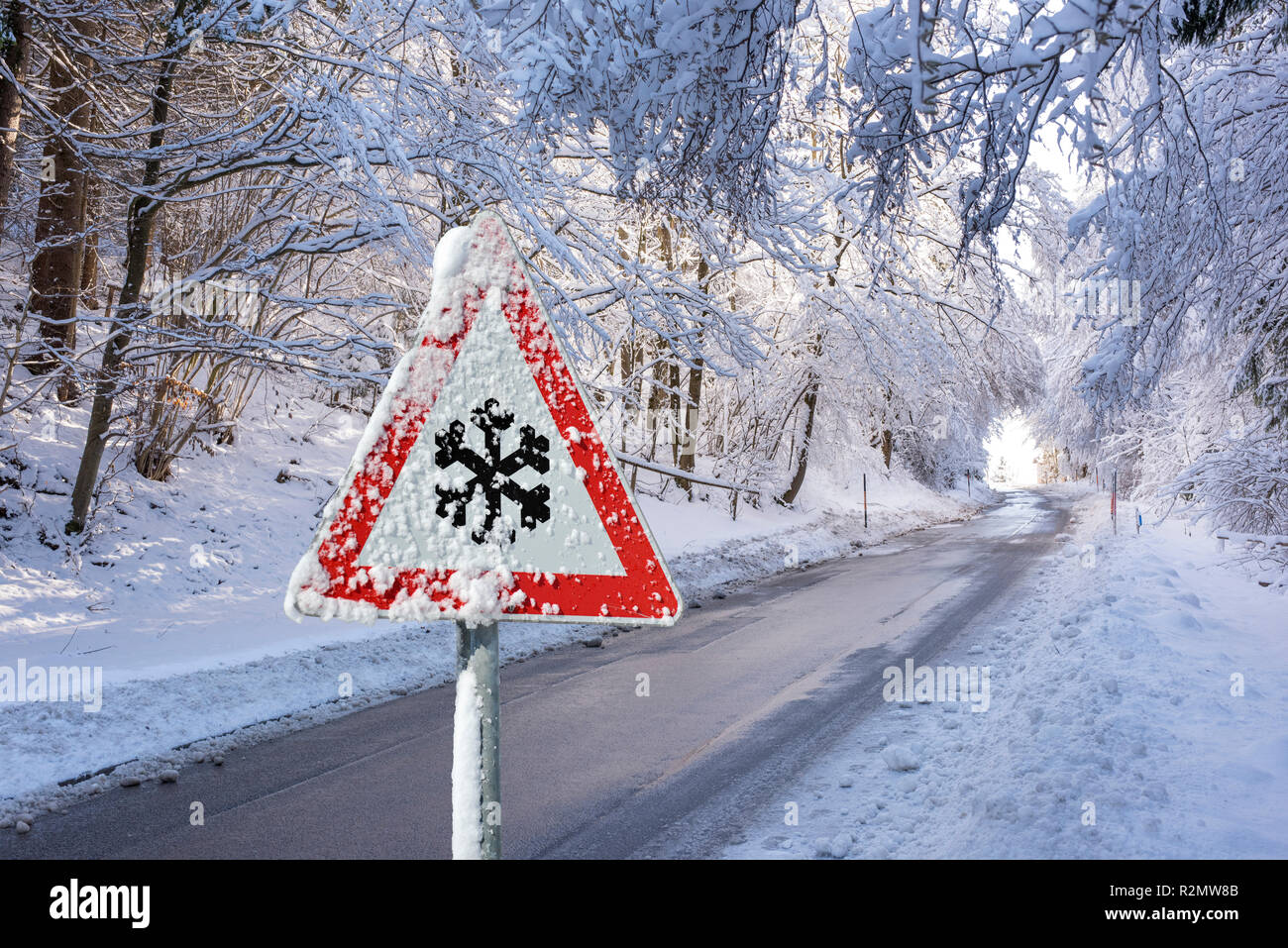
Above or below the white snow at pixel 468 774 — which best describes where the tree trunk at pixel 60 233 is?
above

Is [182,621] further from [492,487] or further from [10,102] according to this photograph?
[492,487]

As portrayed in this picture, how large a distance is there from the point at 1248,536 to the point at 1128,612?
7.23 ft

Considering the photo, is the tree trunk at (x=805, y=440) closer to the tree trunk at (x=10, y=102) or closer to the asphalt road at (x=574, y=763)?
the asphalt road at (x=574, y=763)

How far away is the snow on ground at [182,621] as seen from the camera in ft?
19.6

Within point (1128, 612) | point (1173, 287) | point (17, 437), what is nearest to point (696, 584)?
point (1128, 612)

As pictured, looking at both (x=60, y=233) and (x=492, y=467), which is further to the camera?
(x=60, y=233)

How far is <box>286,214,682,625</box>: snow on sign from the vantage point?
1875mm

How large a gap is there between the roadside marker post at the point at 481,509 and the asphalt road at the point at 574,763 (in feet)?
8.97

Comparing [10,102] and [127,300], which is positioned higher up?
[10,102]

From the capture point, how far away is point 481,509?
192 centimetres

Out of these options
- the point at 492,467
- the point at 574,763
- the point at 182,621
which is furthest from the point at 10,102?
the point at 492,467

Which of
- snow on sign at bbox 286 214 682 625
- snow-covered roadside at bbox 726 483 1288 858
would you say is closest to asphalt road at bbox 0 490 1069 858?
snow-covered roadside at bbox 726 483 1288 858

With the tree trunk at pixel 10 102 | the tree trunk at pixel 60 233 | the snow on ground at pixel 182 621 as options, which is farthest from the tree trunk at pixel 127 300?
the tree trunk at pixel 60 233

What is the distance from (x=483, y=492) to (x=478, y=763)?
59 centimetres
